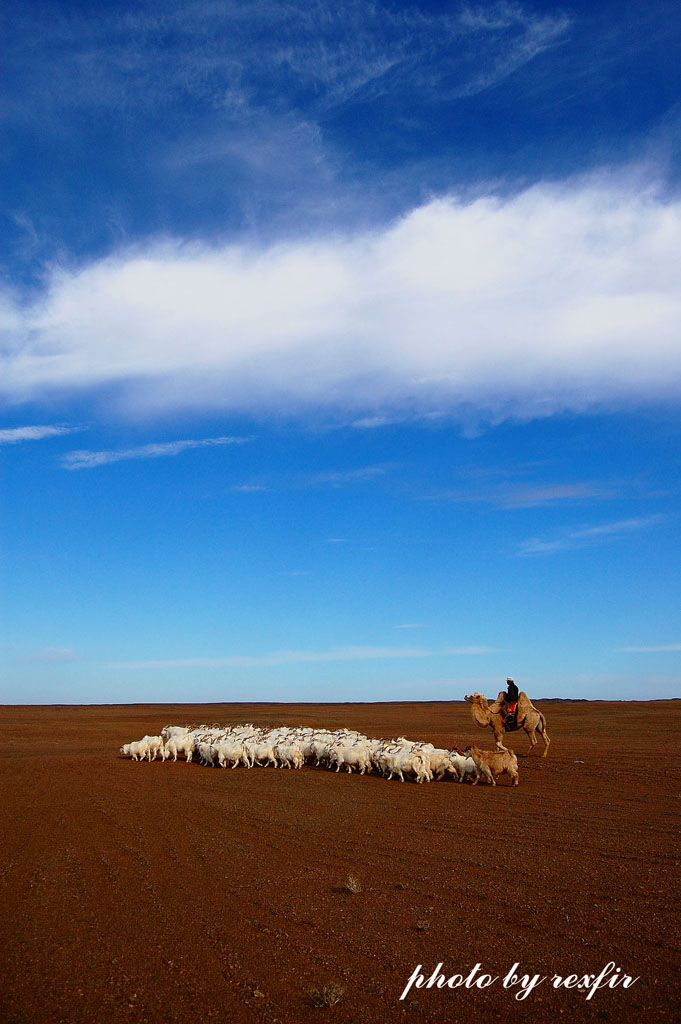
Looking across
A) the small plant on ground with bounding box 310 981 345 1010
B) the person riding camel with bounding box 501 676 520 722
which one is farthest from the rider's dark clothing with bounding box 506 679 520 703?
the small plant on ground with bounding box 310 981 345 1010

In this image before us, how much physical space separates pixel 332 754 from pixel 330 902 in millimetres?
14467

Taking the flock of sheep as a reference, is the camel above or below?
above

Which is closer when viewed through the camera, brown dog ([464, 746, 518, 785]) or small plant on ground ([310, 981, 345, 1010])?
small plant on ground ([310, 981, 345, 1010])

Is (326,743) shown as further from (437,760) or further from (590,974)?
(590,974)

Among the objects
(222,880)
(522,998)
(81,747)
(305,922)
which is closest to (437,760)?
(222,880)

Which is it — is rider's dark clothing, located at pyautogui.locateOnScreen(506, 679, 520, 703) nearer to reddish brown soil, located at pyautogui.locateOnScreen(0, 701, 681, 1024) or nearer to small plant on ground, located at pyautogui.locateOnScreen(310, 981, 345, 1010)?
reddish brown soil, located at pyautogui.locateOnScreen(0, 701, 681, 1024)

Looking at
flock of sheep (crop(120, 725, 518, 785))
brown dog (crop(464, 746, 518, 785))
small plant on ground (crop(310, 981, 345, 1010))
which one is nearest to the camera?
small plant on ground (crop(310, 981, 345, 1010))

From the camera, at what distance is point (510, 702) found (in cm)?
2470

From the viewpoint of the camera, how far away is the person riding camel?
80.4 feet

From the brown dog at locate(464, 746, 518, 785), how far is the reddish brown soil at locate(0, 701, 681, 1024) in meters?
1.67

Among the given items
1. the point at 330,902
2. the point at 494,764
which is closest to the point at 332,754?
the point at 494,764

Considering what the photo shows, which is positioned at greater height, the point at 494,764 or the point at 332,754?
the point at 494,764

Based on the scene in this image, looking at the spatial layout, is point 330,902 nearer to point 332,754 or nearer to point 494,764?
point 494,764

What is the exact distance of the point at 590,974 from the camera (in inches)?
266
